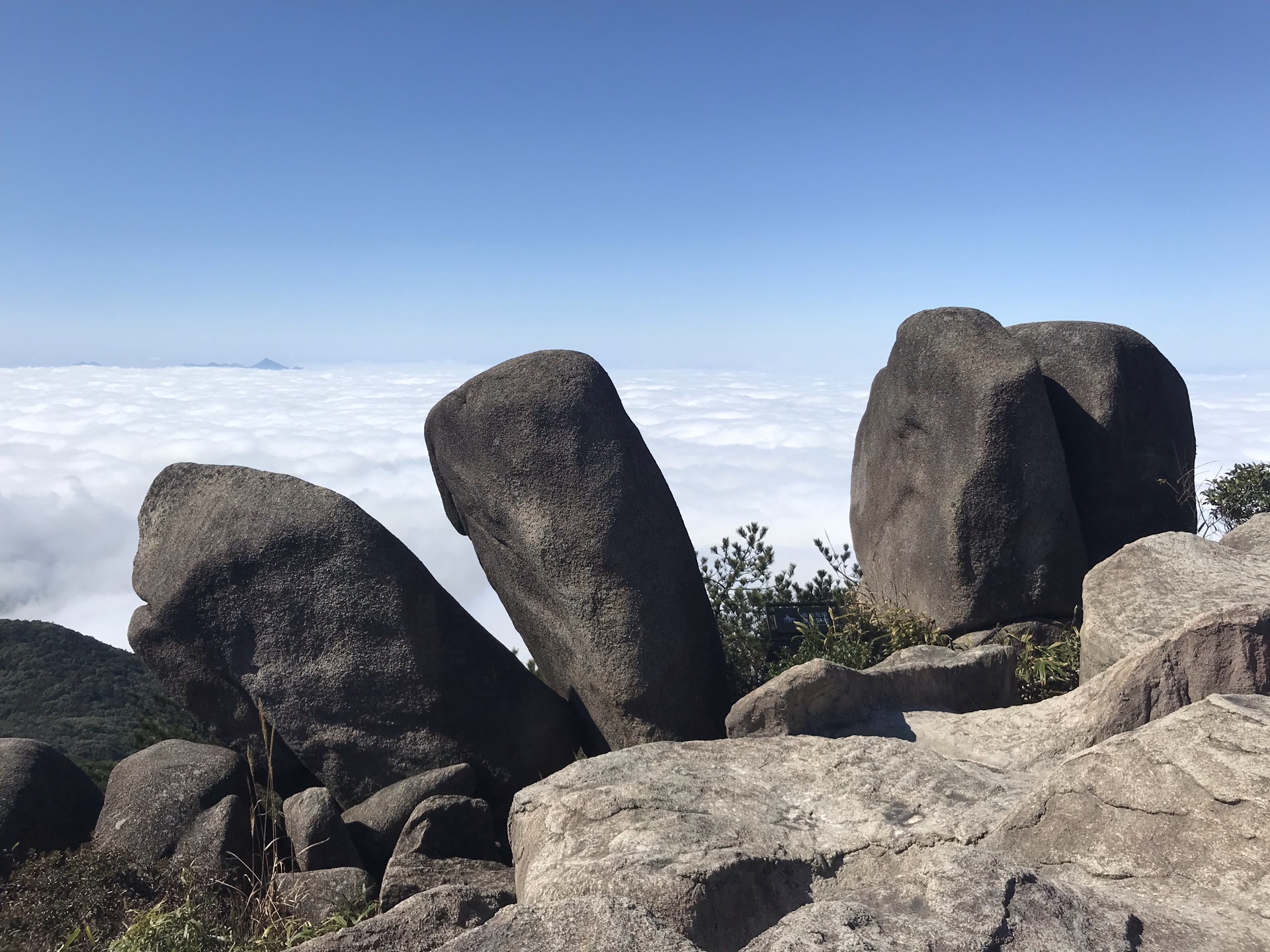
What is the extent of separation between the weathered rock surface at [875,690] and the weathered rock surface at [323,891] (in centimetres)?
219

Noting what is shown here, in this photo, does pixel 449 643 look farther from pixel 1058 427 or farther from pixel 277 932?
pixel 1058 427

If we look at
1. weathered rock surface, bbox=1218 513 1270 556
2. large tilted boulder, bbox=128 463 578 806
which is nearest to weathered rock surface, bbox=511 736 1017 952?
large tilted boulder, bbox=128 463 578 806

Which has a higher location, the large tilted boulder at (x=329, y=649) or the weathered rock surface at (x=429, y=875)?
the large tilted boulder at (x=329, y=649)

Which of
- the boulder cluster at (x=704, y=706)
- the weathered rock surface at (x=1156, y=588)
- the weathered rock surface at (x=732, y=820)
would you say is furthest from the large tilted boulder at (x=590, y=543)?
the weathered rock surface at (x=1156, y=588)

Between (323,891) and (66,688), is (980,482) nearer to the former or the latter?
(323,891)

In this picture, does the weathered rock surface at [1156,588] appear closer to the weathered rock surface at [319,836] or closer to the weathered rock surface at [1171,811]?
the weathered rock surface at [1171,811]

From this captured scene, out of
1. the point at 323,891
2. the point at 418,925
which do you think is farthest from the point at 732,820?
the point at 323,891

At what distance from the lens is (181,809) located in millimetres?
5977

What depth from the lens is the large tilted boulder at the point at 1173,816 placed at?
9.40 ft

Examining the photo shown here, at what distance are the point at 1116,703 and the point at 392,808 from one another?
4282 mm

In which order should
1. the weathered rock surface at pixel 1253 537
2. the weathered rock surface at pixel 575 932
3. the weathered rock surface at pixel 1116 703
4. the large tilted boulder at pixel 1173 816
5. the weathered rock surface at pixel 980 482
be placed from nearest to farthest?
the weathered rock surface at pixel 575 932, the large tilted boulder at pixel 1173 816, the weathered rock surface at pixel 1116 703, the weathered rock surface at pixel 1253 537, the weathered rock surface at pixel 980 482

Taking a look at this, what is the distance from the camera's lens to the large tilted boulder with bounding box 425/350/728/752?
6637mm

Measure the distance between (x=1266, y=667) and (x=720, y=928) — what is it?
2.95 m

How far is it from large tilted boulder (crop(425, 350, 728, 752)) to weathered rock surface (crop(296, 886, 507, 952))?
263 cm
